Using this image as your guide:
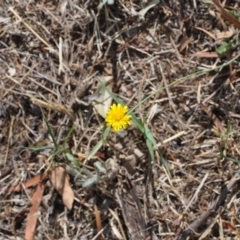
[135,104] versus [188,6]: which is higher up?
[188,6]

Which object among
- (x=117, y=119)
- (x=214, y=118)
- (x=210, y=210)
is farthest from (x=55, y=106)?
(x=210, y=210)

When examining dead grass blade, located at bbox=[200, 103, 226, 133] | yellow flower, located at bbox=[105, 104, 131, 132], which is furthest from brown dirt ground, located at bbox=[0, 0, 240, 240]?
yellow flower, located at bbox=[105, 104, 131, 132]

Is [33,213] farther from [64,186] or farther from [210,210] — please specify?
[210,210]

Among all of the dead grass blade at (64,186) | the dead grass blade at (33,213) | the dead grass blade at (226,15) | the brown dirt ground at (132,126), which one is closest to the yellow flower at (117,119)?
the brown dirt ground at (132,126)

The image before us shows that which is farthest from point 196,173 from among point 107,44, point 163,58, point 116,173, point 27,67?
point 27,67

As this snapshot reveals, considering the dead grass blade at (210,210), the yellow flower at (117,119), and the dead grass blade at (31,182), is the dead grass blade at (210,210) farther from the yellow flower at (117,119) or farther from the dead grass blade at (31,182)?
the dead grass blade at (31,182)

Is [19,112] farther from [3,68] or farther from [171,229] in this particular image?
[171,229]
